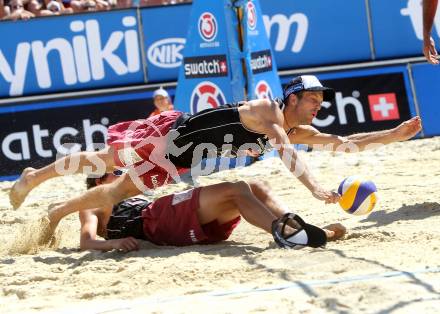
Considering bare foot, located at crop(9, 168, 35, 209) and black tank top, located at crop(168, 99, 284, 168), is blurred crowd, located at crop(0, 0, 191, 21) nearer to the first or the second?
bare foot, located at crop(9, 168, 35, 209)

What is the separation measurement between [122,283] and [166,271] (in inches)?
9.9

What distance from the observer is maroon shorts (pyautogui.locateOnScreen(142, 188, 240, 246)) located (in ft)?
17.3

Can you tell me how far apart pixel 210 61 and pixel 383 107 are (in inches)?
91.8

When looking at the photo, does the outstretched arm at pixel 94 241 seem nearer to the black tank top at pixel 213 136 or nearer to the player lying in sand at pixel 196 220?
the player lying in sand at pixel 196 220

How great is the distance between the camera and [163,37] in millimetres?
10422

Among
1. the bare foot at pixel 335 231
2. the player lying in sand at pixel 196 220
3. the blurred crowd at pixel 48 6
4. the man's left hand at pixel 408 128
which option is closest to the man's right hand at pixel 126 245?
the player lying in sand at pixel 196 220

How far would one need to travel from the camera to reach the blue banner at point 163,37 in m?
10.4

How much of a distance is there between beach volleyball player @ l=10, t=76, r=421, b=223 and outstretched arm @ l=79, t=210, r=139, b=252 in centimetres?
9

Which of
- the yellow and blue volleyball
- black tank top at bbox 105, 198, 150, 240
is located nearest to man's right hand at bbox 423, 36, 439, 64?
the yellow and blue volleyball

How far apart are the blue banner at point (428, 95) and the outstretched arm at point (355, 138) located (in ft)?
14.9

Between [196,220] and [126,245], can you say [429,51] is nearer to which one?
[196,220]

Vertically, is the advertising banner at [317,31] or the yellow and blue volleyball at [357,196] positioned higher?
the advertising banner at [317,31]

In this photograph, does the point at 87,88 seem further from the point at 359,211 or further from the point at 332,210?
the point at 359,211

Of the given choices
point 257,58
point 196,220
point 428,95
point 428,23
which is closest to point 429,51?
point 428,23
